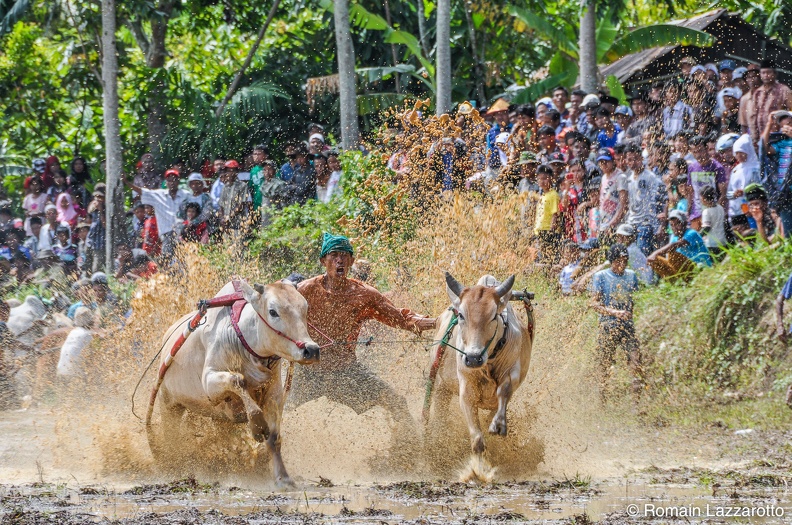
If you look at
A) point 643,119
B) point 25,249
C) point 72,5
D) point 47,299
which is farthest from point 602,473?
point 72,5

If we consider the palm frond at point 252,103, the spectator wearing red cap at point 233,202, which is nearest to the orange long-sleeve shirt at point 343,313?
the spectator wearing red cap at point 233,202

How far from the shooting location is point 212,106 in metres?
17.8

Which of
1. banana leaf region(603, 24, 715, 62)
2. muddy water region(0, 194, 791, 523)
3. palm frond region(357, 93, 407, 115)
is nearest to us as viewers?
muddy water region(0, 194, 791, 523)

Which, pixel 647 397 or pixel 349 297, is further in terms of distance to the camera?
pixel 647 397

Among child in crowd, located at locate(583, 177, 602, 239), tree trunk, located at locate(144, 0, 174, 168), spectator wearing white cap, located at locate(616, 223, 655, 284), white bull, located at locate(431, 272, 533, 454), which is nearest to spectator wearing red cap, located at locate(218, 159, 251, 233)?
tree trunk, located at locate(144, 0, 174, 168)

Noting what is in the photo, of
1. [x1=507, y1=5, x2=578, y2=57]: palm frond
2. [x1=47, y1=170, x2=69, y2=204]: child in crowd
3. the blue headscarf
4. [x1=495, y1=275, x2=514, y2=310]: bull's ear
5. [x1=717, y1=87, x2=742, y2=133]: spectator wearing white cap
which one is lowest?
[x1=495, y1=275, x2=514, y2=310]: bull's ear

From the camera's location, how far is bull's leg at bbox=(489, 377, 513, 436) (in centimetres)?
774

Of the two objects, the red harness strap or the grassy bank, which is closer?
the red harness strap

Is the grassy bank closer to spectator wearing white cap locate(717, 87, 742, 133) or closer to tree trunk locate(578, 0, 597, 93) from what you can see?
spectator wearing white cap locate(717, 87, 742, 133)

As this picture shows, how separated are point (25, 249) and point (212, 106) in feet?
11.7

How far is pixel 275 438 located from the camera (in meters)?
7.90

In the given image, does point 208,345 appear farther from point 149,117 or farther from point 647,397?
point 149,117

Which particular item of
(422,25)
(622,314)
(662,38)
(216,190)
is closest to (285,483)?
(622,314)

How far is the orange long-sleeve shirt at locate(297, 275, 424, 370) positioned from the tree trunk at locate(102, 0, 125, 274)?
22.9 ft
